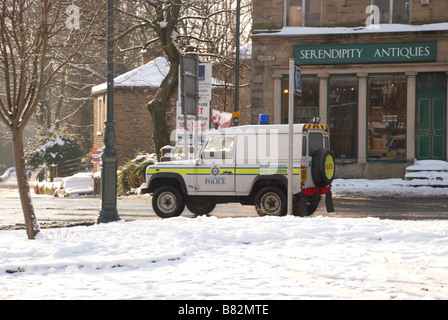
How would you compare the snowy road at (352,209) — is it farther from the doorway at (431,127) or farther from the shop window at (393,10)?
the shop window at (393,10)

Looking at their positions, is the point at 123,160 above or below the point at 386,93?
below

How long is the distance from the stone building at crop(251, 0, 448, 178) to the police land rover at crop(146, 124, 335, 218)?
1074cm

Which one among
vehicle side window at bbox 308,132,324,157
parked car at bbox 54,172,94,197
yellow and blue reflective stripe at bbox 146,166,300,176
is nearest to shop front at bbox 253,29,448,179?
vehicle side window at bbox 308,132,324,157

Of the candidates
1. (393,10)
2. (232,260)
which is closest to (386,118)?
(393,10)

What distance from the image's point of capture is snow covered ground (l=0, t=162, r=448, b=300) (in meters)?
6.39

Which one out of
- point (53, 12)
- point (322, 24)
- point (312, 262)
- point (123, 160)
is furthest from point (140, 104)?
point (312, 262)

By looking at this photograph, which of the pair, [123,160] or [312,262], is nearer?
[312,262]

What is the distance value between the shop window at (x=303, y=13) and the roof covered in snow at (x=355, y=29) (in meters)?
0.35

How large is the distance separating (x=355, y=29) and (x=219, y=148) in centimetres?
1233

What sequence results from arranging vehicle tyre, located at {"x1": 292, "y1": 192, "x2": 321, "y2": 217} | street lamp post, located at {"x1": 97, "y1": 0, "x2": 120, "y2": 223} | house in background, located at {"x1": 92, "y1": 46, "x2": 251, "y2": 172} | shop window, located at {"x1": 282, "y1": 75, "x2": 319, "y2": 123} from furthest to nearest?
house in background, located at {"x1": 92, "y1": 46, "x2": 251, "y2": 172} < shop window, located at {"x1": 282, "y1": 75, "x2": 319, "y2": 123} < vehicle tyre, located at {"x1": 292, "y1": 192, "x2": 321, "y2": 217} < street lamp post, located at {"x1": 97, "y1": 0, "x2": 120, "y2": 223}

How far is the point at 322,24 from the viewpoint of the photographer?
965 inches

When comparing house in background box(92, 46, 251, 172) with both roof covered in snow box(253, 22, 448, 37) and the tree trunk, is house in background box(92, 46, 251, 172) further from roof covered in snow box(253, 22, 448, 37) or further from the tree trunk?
the tree trunk
